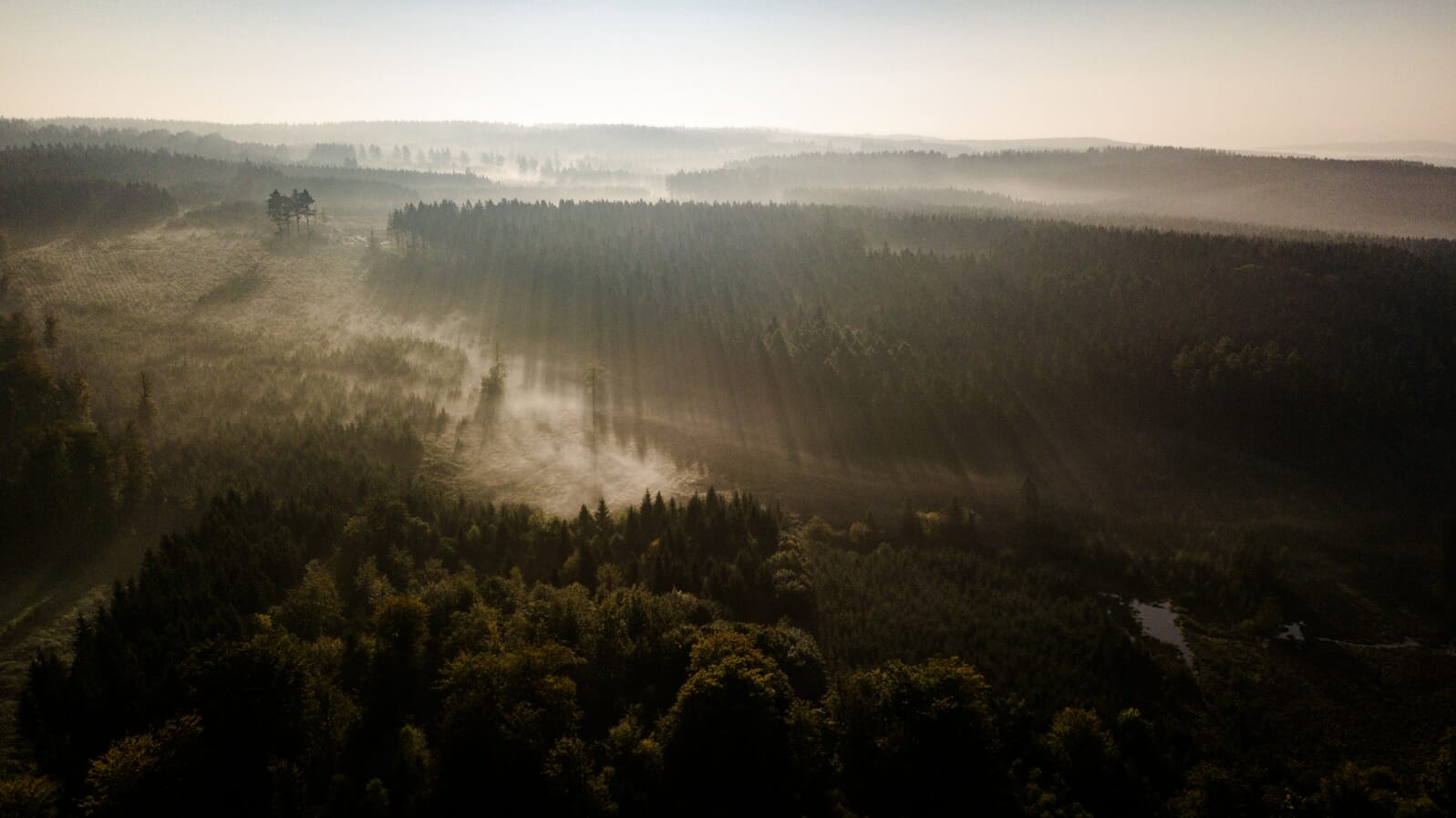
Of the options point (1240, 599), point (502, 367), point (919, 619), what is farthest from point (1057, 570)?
point (502, 367)

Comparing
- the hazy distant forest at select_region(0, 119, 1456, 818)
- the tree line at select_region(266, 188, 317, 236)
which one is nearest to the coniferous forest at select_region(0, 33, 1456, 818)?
the hazy distant forest at select_region(0, 119, 1456, 818)

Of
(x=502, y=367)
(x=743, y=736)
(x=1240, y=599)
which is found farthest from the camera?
(x=502, y=367)

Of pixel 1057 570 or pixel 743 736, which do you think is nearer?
pixel 743 736

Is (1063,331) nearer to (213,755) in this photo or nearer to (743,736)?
(743,736)

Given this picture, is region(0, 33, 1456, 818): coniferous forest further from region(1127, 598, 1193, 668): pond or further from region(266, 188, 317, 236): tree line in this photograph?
region(266, 188, 317, 236): tree line

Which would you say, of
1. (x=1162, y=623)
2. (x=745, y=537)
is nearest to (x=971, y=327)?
(x=1162, y=623)

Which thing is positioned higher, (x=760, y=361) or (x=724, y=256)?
(x=724, y=256)
